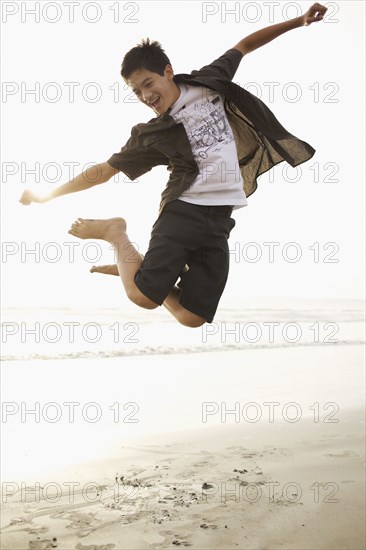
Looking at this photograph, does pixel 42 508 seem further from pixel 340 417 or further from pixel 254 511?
pixel 340 417

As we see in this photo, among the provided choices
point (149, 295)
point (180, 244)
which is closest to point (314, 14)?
point (180, 244)

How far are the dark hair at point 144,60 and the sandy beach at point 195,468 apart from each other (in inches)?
116

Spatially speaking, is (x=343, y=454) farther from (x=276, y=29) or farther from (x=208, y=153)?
(x=276, y=29)

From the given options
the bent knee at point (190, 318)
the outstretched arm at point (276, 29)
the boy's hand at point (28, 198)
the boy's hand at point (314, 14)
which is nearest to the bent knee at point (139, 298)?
the bent knee at point (190, 318)

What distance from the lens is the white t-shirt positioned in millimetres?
3221

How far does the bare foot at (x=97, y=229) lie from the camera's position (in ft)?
11.2

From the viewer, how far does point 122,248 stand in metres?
→ 3.38

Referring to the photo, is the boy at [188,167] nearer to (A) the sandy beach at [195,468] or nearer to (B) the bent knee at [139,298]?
(B) the bent knee at [139,298]

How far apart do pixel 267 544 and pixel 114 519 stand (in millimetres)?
1100

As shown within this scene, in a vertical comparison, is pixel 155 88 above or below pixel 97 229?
above

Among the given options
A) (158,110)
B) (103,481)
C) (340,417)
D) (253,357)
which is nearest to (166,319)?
(253,357)

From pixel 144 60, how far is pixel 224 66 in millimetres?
475

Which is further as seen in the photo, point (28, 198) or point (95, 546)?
point (95, 546)

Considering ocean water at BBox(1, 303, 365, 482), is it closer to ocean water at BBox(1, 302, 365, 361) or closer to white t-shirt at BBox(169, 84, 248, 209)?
ocean water at BBox(1, 302, 365, 361)
